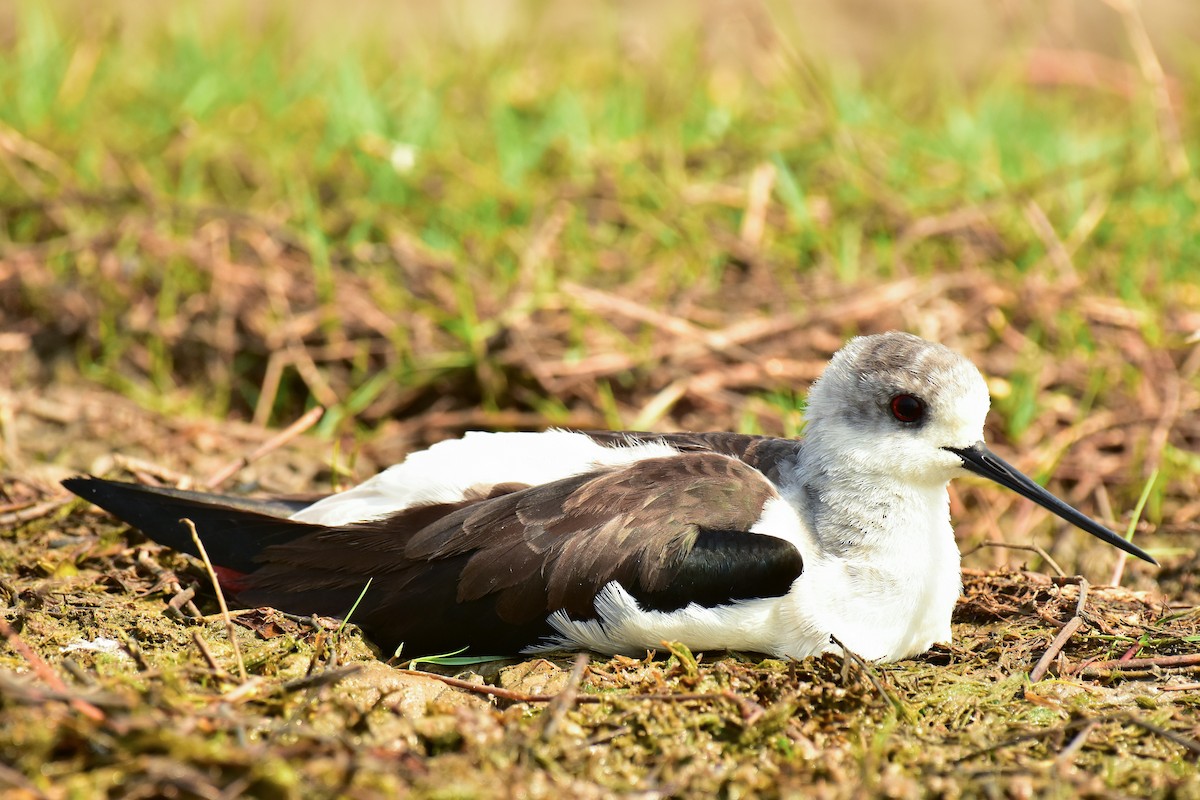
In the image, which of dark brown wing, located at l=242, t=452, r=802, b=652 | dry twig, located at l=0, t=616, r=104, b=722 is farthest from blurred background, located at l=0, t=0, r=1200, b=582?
dry twig, located at l=0, t=616, r=104, b=722

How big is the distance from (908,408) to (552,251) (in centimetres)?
270

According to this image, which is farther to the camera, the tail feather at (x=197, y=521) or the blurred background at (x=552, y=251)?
the blurred background at (x=552, y=251)

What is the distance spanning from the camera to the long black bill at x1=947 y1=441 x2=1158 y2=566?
11.6 ft

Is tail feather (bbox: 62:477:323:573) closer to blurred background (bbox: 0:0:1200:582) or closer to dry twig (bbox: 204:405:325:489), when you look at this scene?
dry twig (bbox: 204:405:325:489)

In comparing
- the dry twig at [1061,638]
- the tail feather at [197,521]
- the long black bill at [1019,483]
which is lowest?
the dry twig at [1061,638]

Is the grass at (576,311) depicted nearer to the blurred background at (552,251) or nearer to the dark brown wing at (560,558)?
the blurred background at (552,251)

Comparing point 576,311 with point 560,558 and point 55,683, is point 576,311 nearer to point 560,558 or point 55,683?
point 560,558

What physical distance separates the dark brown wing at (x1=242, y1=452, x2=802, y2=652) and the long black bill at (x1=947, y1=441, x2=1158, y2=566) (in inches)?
21.5

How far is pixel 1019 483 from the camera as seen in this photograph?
11.7 ft

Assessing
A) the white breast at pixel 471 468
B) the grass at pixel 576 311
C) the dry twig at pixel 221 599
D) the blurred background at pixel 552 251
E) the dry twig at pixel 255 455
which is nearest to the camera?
the grass at pixel 576 311

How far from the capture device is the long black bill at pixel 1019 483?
3.53m

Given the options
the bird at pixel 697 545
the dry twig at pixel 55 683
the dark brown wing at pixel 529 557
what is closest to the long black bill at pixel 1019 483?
the bird at pixel 697 545

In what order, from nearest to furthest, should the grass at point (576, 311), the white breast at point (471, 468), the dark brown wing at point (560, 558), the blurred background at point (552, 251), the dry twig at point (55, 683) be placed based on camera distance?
1. the dry twig at point (55, 683)
2. the grass at point (576, 311)
3. the dark brown wing at point (560, 558)
4. the white breast at point (471, 468)
5. the blurred background at point (552, 251)

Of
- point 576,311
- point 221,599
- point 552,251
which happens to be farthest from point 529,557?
point 552,251
